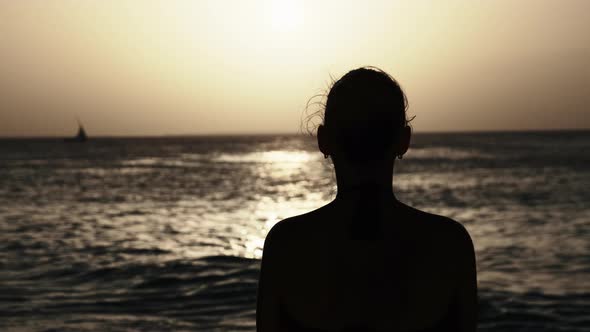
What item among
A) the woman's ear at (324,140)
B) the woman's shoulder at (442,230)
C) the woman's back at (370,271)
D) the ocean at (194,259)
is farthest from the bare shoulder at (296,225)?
the ocean at (194,259)

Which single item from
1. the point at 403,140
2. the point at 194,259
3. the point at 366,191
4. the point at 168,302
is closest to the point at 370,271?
the point at 366,191

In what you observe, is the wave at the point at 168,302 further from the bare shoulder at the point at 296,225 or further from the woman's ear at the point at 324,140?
the woman's ear at the point at 324,140

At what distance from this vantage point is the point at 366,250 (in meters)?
1.86

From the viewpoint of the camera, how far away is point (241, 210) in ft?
86.0

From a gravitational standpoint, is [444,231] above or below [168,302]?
above

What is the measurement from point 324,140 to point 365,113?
0.45 feet

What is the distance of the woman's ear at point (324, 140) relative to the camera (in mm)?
1818

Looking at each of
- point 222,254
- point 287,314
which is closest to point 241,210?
point 222,254

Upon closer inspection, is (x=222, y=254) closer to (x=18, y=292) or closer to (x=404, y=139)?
(x=18, y=292)

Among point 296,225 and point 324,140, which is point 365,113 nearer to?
point 324,140

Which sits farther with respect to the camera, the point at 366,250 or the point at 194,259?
the point at 194,259

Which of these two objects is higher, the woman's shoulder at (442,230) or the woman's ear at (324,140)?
the woman's ear at (324,140)

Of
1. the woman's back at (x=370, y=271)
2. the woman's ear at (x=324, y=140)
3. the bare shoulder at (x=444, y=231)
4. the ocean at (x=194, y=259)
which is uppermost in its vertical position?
the woman's ear at (x=324, y=140)

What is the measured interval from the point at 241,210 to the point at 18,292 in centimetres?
1503
